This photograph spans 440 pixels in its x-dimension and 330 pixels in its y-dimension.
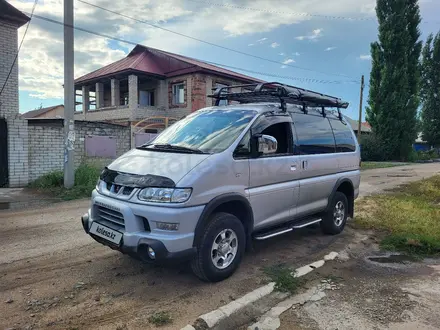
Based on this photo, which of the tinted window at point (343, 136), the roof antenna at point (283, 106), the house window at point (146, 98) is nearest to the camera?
the roof antenna at point (283, 106)

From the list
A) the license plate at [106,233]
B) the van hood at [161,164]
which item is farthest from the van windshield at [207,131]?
the license plate at [106,233]

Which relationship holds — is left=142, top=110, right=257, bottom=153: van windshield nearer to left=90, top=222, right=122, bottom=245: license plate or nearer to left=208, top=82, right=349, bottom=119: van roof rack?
left=208, top=82, right=349, bottom=119: van roof rack

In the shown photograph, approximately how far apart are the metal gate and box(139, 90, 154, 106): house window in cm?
1513

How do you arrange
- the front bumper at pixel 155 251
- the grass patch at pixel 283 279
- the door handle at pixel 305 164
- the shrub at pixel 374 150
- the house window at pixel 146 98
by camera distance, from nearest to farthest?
the front bumper at pixel 155 251 < the grass patch at pixel 283 279 < the door handle at pixel 305 164 < the house window at pixel 146 98 < the shrub at pixel 374 150

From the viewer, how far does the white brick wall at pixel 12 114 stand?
35.7 feet

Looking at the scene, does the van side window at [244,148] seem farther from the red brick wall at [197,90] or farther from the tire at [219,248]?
the red brick wall at [197,90]

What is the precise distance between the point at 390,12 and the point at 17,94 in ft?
104

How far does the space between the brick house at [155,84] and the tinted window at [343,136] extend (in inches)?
667

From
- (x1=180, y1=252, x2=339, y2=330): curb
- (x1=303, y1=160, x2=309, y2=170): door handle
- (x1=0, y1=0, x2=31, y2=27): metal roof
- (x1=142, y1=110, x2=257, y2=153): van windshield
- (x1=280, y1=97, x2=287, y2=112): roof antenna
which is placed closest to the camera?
(x1=180, y1=252, x2=339, y2=330): curb

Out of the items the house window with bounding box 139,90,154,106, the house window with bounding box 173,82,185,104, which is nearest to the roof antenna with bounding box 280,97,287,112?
the house window with bounding box 173,82,185,104

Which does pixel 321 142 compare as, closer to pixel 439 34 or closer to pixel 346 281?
pixel 346 281

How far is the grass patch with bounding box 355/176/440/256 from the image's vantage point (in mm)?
5344

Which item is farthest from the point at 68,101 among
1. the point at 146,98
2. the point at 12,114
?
the point at 146,98

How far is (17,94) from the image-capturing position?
1258 cm
